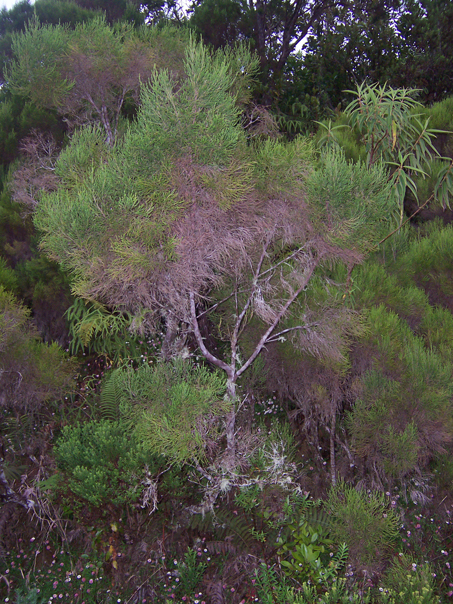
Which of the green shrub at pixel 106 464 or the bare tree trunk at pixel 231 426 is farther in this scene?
the green shrub at pixel 106 464

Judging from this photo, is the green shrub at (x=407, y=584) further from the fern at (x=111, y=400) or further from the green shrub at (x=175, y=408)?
the fern at (x=111, y=400)

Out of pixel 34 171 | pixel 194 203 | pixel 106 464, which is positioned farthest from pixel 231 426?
pixel 34 171

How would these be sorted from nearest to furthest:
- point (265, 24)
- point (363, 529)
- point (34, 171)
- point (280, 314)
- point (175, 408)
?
point (175, 408) → point (363, 529) → point (280, 314) → point (34, 171) → point (265, 24)

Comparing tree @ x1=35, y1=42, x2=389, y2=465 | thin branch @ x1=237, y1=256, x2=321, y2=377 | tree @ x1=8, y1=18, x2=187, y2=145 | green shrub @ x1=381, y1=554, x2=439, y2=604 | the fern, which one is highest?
tree @ x1=8, y1=18, x2=187, y2=145

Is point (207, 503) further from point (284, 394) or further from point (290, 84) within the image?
point (290, 84)

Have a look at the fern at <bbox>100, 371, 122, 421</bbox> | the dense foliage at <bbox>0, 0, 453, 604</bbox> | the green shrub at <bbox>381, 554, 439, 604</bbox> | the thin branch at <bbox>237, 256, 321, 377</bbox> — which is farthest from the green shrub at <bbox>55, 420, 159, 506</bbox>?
the green shrub at <bbox>381, 554, 439, 604</bbox>

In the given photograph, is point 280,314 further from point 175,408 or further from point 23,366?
point 23,366

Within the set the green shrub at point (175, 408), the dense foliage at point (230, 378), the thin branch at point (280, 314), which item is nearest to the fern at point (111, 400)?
→ the dense foliage at point (230, 378)

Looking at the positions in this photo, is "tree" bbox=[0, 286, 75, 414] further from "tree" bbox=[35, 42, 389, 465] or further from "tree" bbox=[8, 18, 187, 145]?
"tree" bbox=[8, 18, 187, 145]

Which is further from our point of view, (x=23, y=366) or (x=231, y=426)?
(x=23, y=366)

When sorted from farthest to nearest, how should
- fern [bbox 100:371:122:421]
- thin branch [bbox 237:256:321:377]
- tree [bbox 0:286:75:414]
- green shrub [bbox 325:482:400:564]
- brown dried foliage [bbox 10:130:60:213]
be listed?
brown dried foliage [bbox 10:130:60:213] < fern [bbox 100:371:122:421] < tree [bbox 0:286:75:414] < thin branch [bbox 237:256:321:377] < green shrub [bbox 325:482:400:564]

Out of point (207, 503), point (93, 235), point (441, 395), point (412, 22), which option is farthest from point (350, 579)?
point (412, 22)
